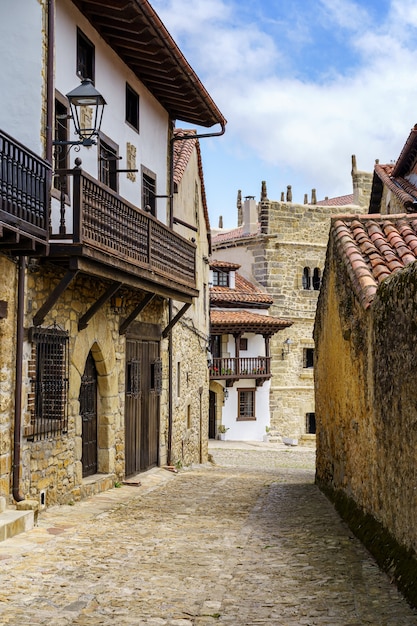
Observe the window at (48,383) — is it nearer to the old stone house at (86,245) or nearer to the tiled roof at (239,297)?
the old stone house at (86,245)

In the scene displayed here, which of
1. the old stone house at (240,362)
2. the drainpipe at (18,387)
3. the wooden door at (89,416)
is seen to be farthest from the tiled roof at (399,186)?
the old stone house at (240,362)

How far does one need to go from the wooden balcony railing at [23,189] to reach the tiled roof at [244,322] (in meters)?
27.3

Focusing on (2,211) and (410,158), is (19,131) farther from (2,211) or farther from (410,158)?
(410,158)

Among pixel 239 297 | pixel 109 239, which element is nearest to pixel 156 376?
pixel 109 239

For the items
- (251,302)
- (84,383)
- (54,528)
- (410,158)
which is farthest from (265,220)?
(54,528)

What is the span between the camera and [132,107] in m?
14.8

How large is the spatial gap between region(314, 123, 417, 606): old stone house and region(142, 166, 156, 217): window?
4150 mm

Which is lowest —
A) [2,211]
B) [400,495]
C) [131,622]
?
[131,622]

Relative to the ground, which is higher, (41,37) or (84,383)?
(41,37)

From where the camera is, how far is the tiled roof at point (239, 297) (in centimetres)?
3869

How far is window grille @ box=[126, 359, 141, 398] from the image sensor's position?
46.3ft

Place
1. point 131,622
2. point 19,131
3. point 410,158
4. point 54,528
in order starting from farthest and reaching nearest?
point 410,158, point 19,131, point 54,528, point 131,622

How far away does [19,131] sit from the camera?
9961 mm

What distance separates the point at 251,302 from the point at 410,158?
19538 mm
